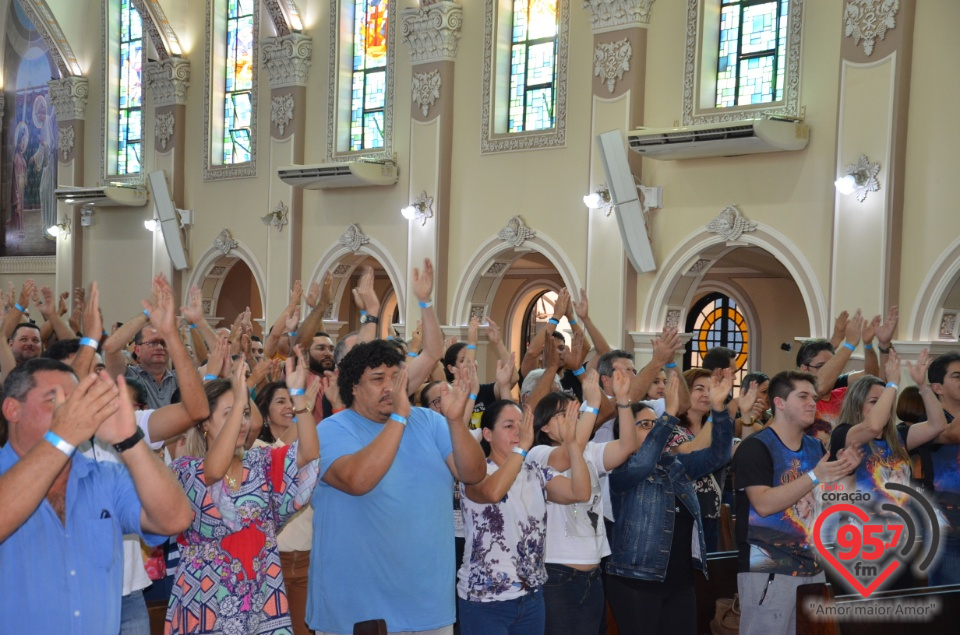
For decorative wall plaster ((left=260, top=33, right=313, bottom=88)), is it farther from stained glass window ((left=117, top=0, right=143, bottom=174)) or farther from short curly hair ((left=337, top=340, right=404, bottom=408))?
short curly hair ((left=337, top=340, right=404, bottom=408))

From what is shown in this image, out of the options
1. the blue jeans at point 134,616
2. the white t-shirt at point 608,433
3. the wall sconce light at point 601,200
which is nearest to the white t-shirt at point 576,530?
the white t-shirt at point 608,433

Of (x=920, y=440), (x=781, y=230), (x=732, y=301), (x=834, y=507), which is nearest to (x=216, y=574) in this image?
(x=834, y=507)

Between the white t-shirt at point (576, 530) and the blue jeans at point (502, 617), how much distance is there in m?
0.31

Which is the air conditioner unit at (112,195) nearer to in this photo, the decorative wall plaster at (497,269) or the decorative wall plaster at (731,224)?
the decorative wall plaster at (497,269)

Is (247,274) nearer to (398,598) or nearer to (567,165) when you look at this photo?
(567,165)

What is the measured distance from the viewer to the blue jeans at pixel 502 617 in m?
4.12

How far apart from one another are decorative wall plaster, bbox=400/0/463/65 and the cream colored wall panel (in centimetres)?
519

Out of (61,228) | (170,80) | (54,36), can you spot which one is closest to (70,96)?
(54,36)

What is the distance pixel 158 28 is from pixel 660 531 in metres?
14.8

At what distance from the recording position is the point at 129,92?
18.6 m

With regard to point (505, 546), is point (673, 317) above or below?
above

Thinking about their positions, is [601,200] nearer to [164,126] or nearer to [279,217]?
[279,217]

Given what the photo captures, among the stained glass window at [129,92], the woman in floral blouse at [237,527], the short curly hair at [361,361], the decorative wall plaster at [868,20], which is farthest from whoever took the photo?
the stained glass window at [129,92]

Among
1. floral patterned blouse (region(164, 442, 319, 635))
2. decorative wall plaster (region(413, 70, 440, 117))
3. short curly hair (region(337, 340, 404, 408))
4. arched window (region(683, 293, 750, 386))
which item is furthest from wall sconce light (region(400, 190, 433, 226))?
floral patterned blouse (region(164, 442, 319, 635))
